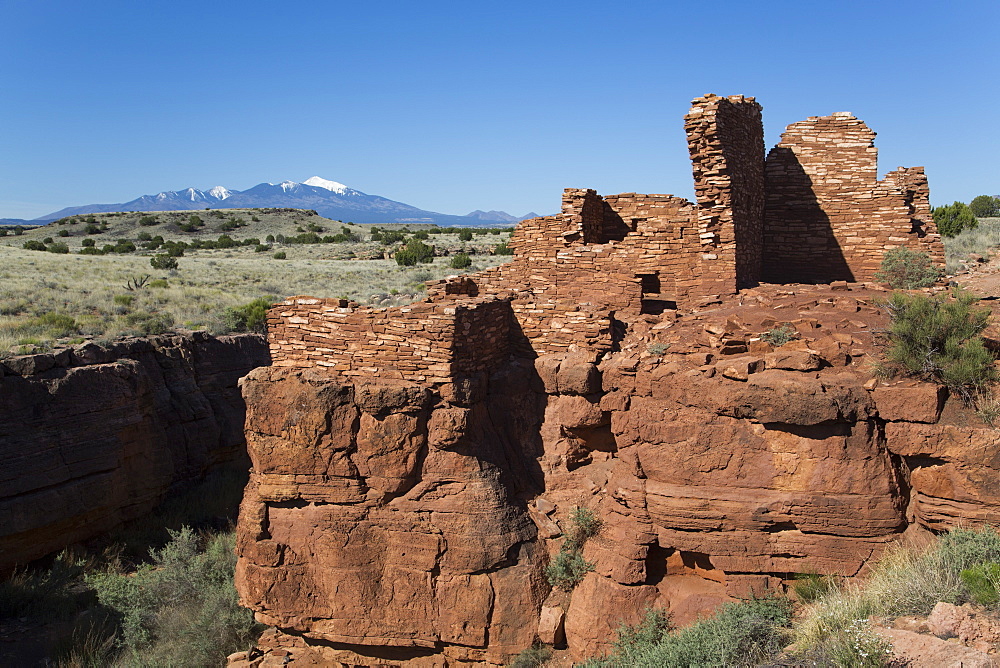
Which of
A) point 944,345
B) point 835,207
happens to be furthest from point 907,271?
point 944,345

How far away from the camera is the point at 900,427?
6.25 m

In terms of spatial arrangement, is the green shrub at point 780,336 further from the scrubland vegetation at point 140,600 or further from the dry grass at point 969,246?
the dry grass at point 969,246

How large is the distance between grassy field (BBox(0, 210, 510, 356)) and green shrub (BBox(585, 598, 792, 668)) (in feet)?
18.0

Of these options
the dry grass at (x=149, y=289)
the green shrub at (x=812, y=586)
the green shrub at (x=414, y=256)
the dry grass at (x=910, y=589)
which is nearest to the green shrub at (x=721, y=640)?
the green shrub at (x=812, y=586)

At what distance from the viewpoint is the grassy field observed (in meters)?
17.7

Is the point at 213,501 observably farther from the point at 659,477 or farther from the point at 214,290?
the point at 214,290

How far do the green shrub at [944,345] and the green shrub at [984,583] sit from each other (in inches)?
71.7

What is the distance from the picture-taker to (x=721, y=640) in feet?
19.6

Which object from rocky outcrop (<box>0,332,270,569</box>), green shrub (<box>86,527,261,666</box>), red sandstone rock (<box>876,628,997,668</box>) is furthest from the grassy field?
red sandstone rock (<box>876,628,997,668</box>)

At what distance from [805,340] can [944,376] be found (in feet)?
4.39

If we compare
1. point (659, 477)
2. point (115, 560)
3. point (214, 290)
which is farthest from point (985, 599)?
point (214, 290)

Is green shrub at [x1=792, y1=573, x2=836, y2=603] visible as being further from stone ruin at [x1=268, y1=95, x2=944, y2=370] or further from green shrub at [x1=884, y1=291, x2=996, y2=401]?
stone ruin at [x1=268, y1=95, x2=944, y2=370]

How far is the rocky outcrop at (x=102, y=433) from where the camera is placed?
38.8 ft

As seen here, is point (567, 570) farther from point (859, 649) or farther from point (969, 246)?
point (969, 246)
